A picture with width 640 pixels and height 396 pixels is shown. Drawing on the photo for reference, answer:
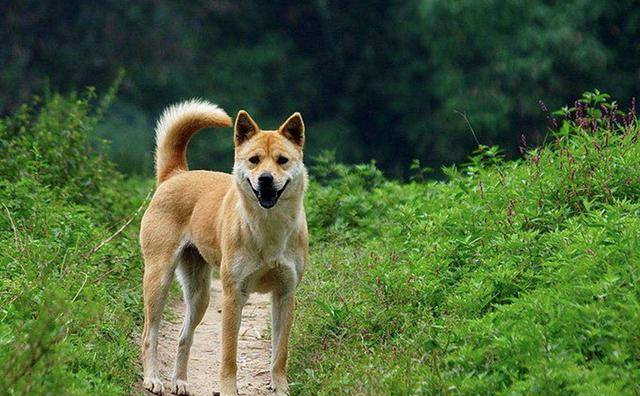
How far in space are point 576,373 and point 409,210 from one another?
367 centimetres

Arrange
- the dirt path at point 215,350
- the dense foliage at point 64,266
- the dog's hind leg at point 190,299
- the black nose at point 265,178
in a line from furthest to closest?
the dirt path at point 215,350 → the dog's hind leg at point 190,299 → the black nose at point 265,178 → the dense foliage at point 64,266

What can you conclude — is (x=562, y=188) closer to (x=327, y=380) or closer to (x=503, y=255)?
(x=503, y=255)

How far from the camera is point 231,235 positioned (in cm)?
679

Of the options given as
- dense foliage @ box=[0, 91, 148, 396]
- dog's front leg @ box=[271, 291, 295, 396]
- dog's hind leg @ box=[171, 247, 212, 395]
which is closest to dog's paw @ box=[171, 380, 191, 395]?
dog's hind leg @ box=[171, 247, 212, 395]

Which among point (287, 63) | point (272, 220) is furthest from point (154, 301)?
point (287, 63)

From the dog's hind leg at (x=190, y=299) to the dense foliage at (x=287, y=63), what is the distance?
498 inches

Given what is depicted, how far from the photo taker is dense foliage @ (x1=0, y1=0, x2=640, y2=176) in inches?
798

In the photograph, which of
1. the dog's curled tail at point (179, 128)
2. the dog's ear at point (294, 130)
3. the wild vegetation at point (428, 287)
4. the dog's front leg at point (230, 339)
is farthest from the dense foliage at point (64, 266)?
the dog's ear at point (294, 130)

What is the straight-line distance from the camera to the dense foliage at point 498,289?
18.2 feet

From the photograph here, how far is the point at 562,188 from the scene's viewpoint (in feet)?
24.7

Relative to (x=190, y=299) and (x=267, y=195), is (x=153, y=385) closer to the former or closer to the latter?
(x=190, y=299)

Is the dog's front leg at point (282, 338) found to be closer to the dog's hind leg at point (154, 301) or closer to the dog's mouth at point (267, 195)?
the dog's mouth at point (267, 195)

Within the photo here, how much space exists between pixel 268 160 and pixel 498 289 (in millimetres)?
1546

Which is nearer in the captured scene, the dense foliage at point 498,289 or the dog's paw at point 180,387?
the dense foliage at point 498,289
